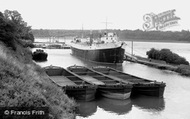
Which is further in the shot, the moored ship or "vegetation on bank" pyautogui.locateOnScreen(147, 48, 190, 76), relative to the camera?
the moored ship

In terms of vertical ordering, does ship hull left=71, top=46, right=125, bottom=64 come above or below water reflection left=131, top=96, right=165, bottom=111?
above

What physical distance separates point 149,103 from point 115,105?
368cm

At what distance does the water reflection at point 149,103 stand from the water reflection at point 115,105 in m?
0.84

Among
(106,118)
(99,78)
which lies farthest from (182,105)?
(99,78)

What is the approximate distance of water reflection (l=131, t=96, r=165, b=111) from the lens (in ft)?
84.9

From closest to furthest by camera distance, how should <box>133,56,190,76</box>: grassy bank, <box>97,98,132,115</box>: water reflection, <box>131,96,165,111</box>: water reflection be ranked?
<box>97,98,132,115</box>: water reflection → <box>131,96,165,111</box>: water reflection → <box>133,56,190,76</box>: grassy bank

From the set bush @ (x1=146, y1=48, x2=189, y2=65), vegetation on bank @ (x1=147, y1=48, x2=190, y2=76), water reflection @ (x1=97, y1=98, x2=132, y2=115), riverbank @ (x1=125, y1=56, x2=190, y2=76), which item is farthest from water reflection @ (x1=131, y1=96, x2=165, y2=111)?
bush @ (x1=146, y1=48, x2=189, y2=65)

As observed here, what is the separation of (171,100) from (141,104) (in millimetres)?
3819

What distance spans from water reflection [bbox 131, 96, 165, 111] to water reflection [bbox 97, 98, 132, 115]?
2.76 ft

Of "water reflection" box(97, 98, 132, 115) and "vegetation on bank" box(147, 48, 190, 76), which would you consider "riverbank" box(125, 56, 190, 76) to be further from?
"water reflection" box(97, 98, 132, 115)

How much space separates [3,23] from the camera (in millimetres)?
33938

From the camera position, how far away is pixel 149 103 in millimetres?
27141

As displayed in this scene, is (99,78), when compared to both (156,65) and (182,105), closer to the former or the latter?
(182,105)

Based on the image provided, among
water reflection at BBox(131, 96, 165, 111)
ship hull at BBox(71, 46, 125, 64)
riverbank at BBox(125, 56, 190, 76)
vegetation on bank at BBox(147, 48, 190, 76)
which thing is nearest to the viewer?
water reflection at BBox(131, 96, 165, 111)
